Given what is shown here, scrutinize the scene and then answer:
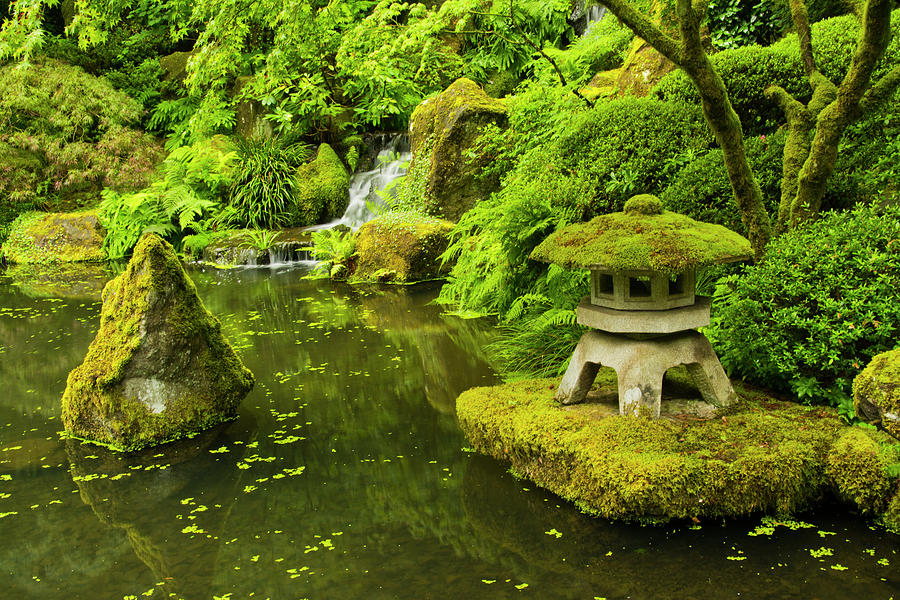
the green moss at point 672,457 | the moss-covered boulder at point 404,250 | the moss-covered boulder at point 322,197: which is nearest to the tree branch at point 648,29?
the green moss at point 672,457

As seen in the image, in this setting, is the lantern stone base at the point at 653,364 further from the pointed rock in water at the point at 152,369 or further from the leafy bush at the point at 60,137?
the leafy bush at the point at 60,137

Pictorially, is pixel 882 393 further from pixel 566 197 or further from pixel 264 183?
pixel 264 183

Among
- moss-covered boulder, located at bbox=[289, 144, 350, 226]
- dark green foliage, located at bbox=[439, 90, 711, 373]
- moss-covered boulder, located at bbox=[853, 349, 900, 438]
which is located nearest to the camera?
moss-covered boulder, located at bbox=[853, 349, 900, 438]

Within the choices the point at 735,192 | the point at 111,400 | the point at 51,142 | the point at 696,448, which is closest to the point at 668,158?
the point at 735,192

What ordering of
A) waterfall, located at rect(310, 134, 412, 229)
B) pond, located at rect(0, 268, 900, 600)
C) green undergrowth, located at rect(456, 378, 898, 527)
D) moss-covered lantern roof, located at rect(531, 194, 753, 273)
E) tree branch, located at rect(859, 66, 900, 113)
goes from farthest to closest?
1. waterfall, located at rect(310, 134, 412, 229)
2. tree branch, located at rect(859, 66, 900, 113)
3. moss-covered lantern roof, located at rect(531, 194, 753, 273)
4. green undergrowth, located at rect(456, 378, 898, 527)
5. pond, located at rect(0, 268, 900, 600)

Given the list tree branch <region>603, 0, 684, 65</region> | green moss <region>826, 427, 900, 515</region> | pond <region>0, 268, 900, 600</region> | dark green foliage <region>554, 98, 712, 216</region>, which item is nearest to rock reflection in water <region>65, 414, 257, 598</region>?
pond <region>0, 268, 900, 600</region>

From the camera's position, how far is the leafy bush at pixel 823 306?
3.86 metres

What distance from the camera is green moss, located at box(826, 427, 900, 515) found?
3.35 m

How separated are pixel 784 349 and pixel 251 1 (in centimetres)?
471

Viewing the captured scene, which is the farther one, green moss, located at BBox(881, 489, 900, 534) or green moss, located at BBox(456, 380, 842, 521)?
green moss, located at BBox(456, 380, 842, 521)

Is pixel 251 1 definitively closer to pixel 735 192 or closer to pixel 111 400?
pixel 111 400

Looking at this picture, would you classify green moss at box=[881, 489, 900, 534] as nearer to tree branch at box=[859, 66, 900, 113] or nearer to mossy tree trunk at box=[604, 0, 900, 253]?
mossy tree trunk at box=[604, 0, 900, 253]

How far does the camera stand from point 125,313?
515 centimetres

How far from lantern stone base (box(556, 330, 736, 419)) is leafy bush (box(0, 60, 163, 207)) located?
626 inches
